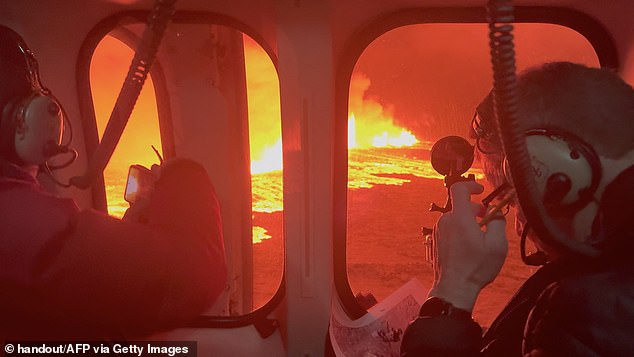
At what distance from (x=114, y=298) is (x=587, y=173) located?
835mm

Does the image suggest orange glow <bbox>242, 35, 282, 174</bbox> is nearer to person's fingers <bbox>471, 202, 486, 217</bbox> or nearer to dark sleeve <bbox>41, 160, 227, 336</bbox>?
dark sleeve <bbox>41, 160, 227, 336</bbox>

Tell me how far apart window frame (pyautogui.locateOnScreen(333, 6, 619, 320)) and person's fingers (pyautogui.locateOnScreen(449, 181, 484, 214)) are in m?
0.58

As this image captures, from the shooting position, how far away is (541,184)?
73cm

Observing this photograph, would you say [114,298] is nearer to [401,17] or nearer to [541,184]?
[541,184]

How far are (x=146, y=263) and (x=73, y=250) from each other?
0.42 feet

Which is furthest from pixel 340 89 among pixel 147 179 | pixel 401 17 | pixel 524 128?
pixel 524 128

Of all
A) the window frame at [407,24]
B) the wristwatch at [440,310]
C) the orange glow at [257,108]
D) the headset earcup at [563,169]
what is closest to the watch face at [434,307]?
the wristwatch at [440,310]

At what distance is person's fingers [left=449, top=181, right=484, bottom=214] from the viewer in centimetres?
84

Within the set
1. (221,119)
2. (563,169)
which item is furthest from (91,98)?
(563,169)

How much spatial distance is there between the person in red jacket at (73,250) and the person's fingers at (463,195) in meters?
0.52

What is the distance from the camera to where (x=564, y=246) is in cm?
73

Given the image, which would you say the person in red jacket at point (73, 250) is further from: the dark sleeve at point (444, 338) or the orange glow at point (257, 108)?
the orange glow at point (257, 108)

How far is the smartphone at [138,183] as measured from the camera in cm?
125

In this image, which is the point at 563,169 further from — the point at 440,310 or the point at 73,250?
the point at 73,250
